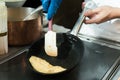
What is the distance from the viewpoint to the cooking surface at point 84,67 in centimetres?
71

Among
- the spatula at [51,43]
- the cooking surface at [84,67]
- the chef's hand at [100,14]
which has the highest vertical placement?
the chef's hand at [100,14]

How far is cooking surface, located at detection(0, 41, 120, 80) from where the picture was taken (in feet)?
2.33

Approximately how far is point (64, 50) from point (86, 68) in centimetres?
12

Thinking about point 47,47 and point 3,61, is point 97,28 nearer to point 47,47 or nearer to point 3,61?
point 47,47

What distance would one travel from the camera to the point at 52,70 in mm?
709

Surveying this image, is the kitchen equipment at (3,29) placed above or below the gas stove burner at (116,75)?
above

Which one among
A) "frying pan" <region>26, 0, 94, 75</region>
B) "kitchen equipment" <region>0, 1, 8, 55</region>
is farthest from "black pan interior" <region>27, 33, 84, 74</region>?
"kitchen equipment" <region>0, 1, 8, 55</region>

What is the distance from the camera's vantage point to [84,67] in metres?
0.76

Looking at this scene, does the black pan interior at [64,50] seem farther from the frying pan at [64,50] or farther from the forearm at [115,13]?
the forearm at [115,13]

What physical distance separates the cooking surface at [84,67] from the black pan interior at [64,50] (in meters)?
0.04

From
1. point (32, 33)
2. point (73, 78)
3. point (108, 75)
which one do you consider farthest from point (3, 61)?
point (108, 75)

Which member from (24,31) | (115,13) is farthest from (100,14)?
(24,31)

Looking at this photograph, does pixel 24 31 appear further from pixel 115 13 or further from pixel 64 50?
pixel 115 13

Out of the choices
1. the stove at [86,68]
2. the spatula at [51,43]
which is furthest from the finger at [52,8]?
the stove at [86,68]
